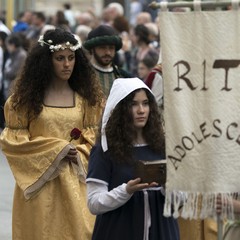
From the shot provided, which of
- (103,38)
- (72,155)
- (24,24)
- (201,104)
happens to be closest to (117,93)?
(201,104)

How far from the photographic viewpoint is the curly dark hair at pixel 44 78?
797cm

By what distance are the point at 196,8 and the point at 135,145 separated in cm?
133

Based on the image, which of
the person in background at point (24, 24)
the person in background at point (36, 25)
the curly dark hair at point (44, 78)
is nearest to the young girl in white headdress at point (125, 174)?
the curly dark hair at point (44, 78)

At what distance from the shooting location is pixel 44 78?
318 inches

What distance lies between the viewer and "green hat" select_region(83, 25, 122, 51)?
10016 mm

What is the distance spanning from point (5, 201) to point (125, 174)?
6008 mm

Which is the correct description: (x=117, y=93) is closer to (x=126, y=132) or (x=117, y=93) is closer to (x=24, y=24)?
(x=126, y=132)

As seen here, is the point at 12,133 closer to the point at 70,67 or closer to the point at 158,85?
the point at 70,67

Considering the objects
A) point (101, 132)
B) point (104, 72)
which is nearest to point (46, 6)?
point (104, 72)

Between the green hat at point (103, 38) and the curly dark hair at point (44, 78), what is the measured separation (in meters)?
1.70

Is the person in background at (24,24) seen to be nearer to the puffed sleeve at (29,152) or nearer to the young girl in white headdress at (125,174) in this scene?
the puffed sleeve at (29,152)

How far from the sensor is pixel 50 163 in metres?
7.94

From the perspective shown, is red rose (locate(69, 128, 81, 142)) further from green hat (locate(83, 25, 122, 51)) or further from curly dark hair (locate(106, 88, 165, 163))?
green hat (locate(83, 25, 122, 51))

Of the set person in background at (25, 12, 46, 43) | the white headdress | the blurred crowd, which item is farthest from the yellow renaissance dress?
person in background at (25, 12, 46, 43)
